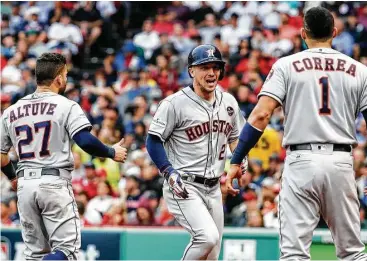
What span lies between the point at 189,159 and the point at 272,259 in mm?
3608

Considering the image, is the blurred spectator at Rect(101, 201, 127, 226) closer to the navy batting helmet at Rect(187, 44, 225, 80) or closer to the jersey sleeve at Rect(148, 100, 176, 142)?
the jersey sleeve at Rect(148, 100, 176, 142)

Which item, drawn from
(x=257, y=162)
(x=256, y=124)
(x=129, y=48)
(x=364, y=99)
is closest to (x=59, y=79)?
(x=256, y=124)

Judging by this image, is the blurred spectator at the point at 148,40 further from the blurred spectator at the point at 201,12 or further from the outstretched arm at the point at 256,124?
the outstretched arm at the point at 256,124

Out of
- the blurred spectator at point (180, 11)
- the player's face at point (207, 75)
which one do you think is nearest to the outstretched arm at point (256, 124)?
the player's face at point (207, 75)

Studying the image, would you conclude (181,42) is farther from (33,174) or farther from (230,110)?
(33,174)

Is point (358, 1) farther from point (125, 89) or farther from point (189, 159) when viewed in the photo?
point (189, 159)

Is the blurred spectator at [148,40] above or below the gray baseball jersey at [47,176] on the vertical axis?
above

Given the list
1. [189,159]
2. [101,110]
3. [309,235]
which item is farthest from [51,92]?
[101,110]

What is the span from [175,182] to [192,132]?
0.64 m

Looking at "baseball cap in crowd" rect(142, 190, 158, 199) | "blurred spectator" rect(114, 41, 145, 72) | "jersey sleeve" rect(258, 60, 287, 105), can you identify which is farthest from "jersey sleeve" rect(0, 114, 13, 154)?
"blurred spectator" rect(114, 41, 145, 72)

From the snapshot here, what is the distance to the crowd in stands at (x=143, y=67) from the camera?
45.1ft

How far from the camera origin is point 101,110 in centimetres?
1725

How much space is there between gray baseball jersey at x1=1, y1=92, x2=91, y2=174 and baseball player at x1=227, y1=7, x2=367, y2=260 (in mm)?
1729

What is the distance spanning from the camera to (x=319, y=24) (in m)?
7.02
